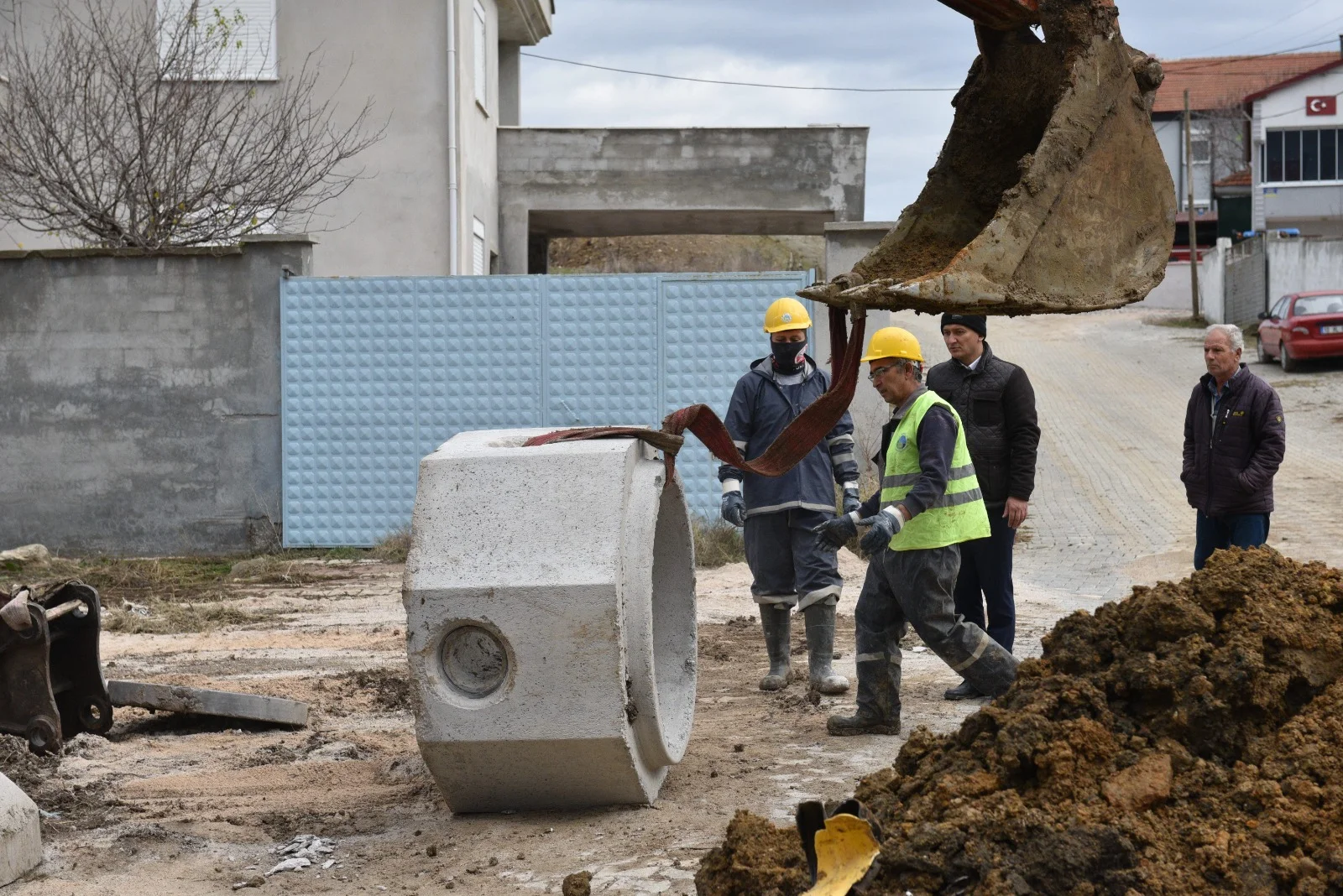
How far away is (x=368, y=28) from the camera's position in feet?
55.3

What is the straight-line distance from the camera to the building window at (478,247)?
699 inches

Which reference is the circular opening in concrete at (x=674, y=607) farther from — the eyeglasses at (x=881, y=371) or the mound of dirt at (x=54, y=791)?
the mound of dirt at (x=54, y=791)

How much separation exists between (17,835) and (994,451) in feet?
15.3

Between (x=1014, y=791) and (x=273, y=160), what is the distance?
13002 mm

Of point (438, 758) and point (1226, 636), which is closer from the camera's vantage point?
point (1226, 636)

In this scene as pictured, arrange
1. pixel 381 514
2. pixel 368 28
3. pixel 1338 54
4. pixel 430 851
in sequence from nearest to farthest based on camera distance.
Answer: pixel 430 851, pixel 381 514, pixel 368 28, pixel 1338 54

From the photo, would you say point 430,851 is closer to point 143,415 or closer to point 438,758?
point 438,758

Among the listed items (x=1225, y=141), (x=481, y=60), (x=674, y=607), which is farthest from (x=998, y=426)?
(x=1225, y=141)

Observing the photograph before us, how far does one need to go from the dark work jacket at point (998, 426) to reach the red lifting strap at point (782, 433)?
1.86 meters

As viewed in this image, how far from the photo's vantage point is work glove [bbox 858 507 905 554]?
604 cm

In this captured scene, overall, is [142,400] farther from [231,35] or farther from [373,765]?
[373,765]

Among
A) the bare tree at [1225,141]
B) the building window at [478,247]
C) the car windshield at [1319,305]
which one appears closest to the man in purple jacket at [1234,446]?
the building window at [478,247]

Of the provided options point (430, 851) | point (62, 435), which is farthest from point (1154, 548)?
point (62, 435)

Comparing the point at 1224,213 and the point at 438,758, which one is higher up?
the point at 1224,213
